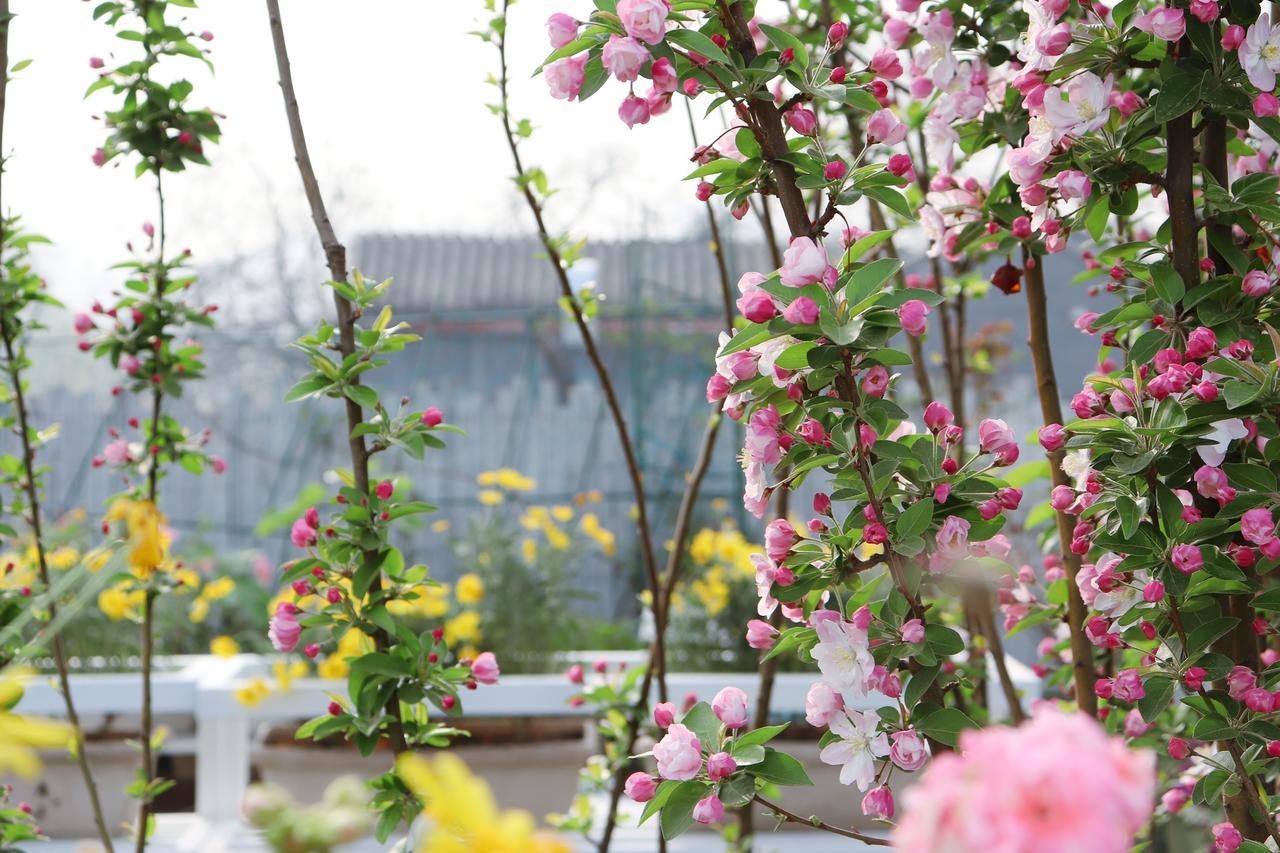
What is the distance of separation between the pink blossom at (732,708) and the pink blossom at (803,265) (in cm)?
26

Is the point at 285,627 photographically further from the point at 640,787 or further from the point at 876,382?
the point at 876,382

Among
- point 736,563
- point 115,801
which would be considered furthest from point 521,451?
point 115,801

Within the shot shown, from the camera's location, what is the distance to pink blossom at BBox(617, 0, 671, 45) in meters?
0.66

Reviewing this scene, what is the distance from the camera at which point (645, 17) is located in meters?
0.66

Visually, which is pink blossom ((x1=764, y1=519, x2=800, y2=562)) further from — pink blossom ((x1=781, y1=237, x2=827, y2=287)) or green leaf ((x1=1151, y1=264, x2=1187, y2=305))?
green leaf ((x1=1151, y1=264, x2=1187, y2=305))

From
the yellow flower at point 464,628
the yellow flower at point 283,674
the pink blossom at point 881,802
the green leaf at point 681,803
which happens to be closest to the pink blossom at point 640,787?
the green leaf at point 681,803

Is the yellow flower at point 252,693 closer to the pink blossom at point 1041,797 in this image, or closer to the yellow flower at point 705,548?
the yellow flower at point 705,548

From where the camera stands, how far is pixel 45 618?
1365mm

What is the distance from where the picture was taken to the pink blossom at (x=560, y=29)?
0.70 meters

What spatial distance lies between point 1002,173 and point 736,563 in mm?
2403

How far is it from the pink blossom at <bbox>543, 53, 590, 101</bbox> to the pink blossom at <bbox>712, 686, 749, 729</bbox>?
0.40m

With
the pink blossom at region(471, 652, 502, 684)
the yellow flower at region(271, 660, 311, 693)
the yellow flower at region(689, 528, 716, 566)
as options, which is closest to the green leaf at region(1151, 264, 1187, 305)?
the pink blossom at region(471, 652, 502, 684)

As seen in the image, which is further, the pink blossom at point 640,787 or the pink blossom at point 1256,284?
the pink blossom at point 1256,284

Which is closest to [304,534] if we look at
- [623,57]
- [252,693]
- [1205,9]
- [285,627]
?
[285,627]
